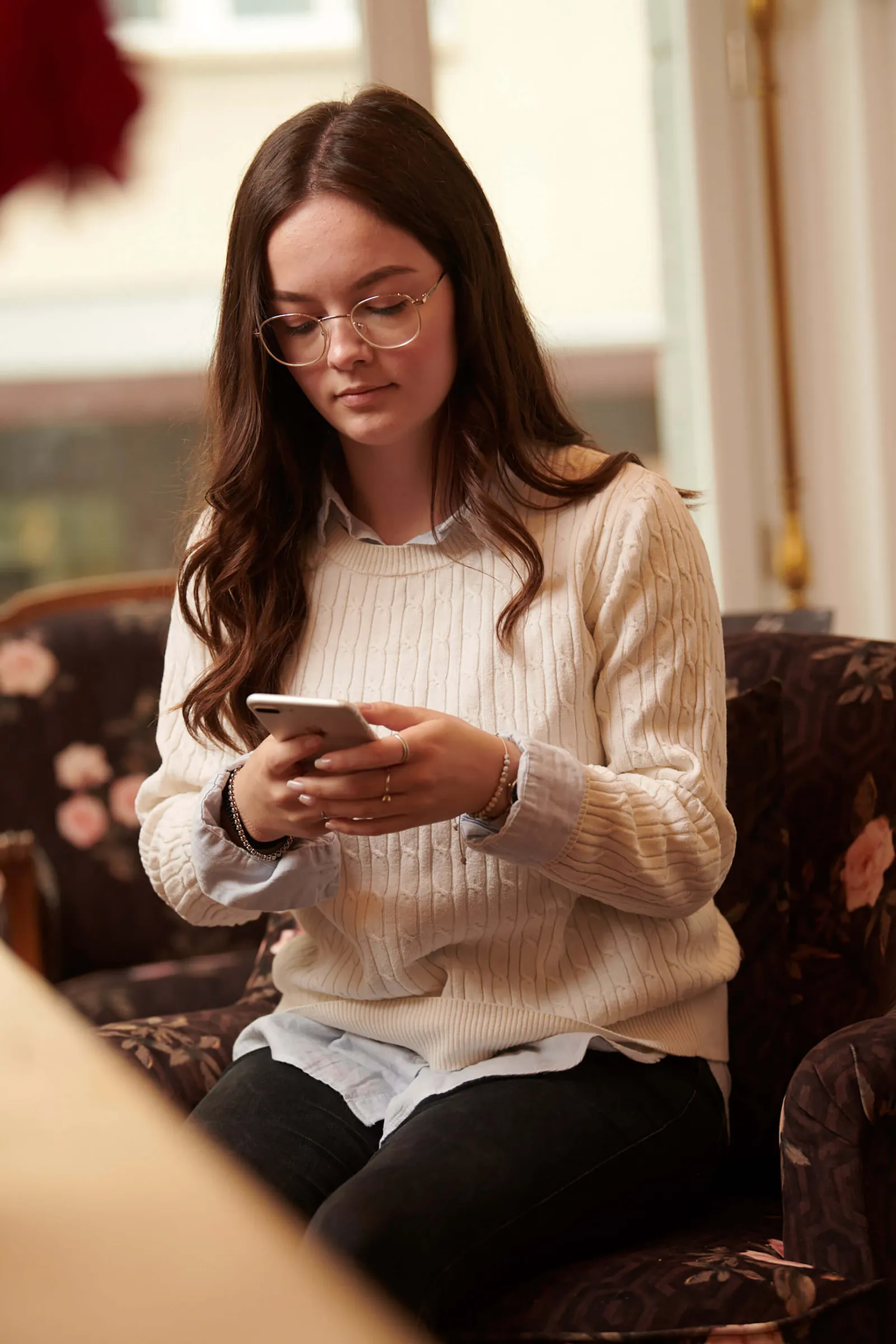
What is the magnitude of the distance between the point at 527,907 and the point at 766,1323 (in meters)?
0.37

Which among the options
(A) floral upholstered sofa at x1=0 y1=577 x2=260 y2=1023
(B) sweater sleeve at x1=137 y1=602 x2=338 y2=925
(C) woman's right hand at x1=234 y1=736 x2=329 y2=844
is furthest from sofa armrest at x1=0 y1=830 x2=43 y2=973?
(C) woman's right hand at x1=234 y1=736 x2=329 y2=844

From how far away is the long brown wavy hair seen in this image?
1.23 meters

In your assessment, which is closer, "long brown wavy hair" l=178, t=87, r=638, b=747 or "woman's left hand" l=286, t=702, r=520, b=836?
"woman's left hand" l=286, t=702, r=520, b=836

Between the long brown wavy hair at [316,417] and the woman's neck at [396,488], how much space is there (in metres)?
0.02

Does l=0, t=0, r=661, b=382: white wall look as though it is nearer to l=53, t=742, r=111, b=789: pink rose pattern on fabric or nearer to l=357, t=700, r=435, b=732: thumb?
l=53, t=742, r=111, b=789: pink rose pattern on fabric

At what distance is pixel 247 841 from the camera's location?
46.8 inches

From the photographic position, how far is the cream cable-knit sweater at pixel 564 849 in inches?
45.8

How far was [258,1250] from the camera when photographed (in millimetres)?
562

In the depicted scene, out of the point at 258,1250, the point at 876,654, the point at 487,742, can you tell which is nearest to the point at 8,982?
the point at 487,742

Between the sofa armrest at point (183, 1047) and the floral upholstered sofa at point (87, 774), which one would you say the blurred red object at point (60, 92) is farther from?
the sofa armrest at point (183, 1047)

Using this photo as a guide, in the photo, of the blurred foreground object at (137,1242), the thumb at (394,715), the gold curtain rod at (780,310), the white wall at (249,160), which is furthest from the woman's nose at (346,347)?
the gold curtain rod at (780,310)

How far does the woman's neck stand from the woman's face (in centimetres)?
9

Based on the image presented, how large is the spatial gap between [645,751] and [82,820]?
132cm

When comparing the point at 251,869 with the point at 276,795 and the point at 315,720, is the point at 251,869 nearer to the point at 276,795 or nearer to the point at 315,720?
the point at 276,795
